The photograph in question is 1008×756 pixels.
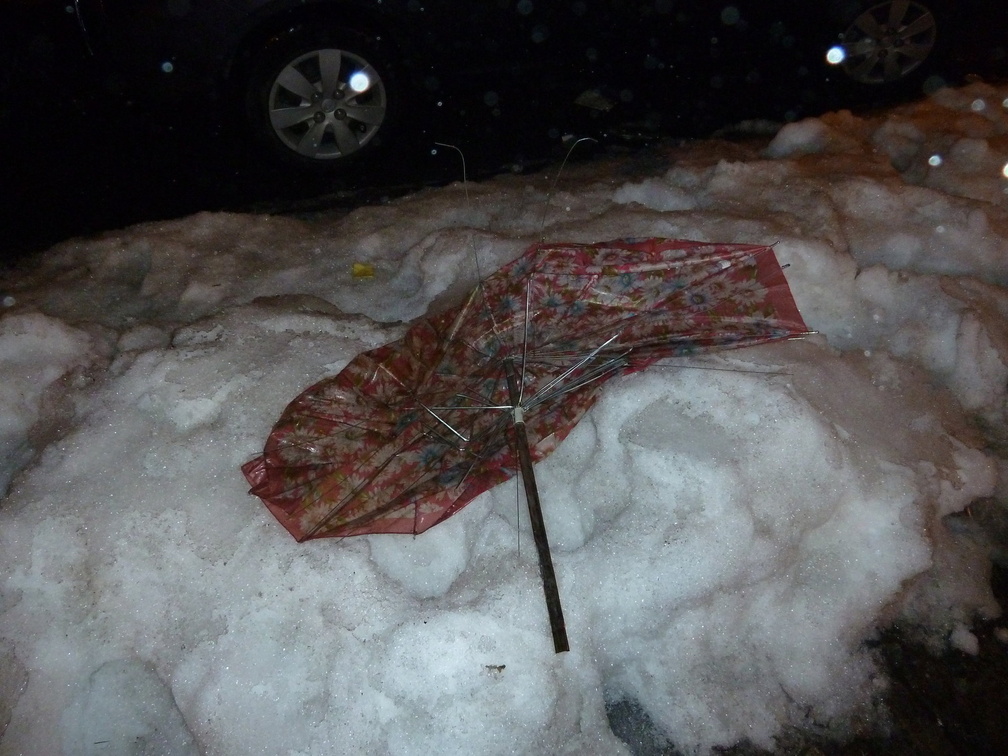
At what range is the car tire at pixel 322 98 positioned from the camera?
328 cm

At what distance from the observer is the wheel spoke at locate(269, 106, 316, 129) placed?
345 centimetres

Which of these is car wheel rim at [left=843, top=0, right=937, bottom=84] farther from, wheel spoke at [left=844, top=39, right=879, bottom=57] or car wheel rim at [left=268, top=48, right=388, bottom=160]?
car wheel rim at [left=268, top=48, right=388, bottom=160]

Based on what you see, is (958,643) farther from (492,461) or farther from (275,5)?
(275,5)

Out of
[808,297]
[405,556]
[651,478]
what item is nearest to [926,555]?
[651,478]

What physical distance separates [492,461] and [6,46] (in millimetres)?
3235

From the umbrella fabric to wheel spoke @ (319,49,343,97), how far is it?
1891 mm

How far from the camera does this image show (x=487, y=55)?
11.7 feet

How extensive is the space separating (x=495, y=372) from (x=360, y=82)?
2.24 meters

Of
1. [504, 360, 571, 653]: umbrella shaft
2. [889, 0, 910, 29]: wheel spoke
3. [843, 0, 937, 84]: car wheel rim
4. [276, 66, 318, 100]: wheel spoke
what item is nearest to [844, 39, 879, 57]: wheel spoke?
[843, 0, 937, 84]: car wheel rim

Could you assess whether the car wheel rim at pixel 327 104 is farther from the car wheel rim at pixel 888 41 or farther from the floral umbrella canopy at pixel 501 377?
the car wheel rim at pixel 888 41

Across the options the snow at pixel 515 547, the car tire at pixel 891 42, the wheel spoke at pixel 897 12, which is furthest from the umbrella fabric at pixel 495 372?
the wheel spoke at pixel 897 12

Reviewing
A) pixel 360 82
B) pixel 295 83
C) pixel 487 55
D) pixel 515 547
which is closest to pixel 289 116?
pixel 295 83

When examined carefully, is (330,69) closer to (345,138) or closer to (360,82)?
(360,82)

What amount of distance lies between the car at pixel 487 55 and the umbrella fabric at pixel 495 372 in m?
1.92
